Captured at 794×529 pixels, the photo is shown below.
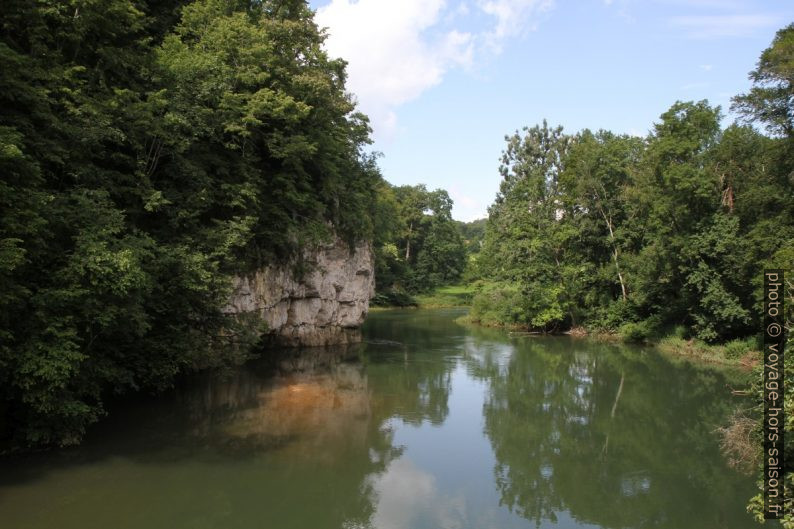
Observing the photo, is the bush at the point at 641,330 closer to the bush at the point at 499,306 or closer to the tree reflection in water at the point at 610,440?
the tree reflection in water at the point at 610,440

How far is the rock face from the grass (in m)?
31.4

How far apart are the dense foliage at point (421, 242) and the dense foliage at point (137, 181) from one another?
40360mm

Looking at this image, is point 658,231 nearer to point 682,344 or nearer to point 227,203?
point 682,344

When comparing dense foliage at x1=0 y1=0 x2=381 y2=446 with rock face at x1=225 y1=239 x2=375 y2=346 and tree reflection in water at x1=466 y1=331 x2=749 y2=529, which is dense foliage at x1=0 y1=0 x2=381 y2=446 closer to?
rock face at x1=225 y1=239 x2=375 y2=346

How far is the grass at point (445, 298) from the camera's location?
2618 inches

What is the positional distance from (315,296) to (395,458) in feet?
53.5

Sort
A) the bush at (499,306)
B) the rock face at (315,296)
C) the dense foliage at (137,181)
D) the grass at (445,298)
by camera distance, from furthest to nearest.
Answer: the grass at (445,298) < the bush at (499,306) < the rock face at (315,296) < the dense foliage at (137,181)

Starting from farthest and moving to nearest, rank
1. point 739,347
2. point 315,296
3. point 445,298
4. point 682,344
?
point 445,298, point 682,344, point 315,296, point 739,347

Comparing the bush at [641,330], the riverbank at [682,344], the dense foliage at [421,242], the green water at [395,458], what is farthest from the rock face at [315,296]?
the dense foliage at [421,242]

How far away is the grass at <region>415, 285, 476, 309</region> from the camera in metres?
66.5

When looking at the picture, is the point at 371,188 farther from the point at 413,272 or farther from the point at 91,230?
the point at 413,272

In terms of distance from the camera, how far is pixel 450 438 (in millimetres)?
16297

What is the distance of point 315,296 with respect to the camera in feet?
97.0

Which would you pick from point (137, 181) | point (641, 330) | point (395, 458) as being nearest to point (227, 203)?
point (137, 181)
